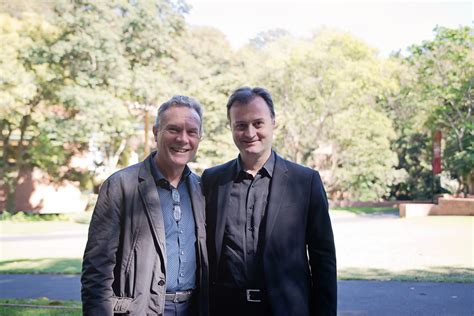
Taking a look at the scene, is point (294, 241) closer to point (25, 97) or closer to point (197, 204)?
point (197, 204)

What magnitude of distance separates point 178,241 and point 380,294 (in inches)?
224

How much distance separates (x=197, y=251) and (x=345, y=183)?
30408 millimetres

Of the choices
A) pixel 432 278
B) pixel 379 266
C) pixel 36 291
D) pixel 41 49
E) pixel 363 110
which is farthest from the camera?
pixel 363 110

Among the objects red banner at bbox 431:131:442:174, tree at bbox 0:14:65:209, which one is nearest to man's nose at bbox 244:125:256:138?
tree at bbox 0:14:65:209

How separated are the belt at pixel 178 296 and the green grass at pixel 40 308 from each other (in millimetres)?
3713

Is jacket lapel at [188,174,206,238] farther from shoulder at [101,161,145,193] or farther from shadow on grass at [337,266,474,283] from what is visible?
shadow on grass at [337,266,474,283]

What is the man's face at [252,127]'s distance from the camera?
3115mm

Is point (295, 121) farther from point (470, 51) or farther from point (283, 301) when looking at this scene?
point (283, 301)

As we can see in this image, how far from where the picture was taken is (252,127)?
122 inches

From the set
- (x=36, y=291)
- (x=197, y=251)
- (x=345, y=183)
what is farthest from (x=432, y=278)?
(x=345, y=183)

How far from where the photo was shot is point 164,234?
9.35ft

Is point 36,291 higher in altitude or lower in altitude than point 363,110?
lower

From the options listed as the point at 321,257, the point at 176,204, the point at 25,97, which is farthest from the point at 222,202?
the point at 25,97

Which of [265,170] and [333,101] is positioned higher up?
[333,101]
